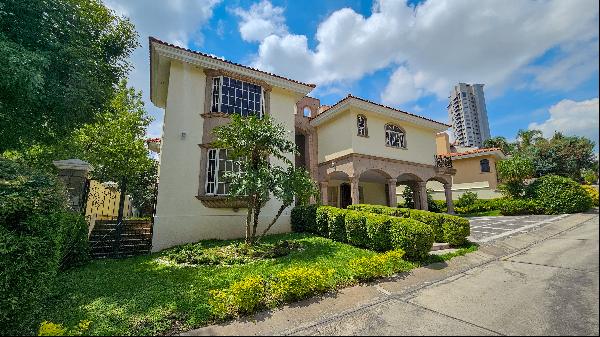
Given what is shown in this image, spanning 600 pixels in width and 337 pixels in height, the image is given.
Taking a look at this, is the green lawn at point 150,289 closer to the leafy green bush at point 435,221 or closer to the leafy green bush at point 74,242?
the leafy green bush at point 74,242

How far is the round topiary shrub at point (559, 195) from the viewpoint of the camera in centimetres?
1598

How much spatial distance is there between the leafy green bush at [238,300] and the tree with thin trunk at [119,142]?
12.3 meters

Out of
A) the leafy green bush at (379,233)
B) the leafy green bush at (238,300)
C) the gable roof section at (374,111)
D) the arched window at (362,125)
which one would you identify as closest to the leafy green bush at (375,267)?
the leafy green bush at (379,233)

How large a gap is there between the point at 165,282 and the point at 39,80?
22.9 ft


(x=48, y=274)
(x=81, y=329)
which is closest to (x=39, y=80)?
(x=48, y=274)

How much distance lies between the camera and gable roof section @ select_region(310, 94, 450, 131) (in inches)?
631

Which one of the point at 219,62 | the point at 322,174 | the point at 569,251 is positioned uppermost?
the point at 219,62

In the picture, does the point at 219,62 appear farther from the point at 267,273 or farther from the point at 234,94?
the point at 267,273

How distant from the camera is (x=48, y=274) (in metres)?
5.39

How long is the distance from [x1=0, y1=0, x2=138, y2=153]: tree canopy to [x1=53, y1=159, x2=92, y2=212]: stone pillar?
2.00 meters

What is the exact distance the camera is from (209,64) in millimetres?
12141

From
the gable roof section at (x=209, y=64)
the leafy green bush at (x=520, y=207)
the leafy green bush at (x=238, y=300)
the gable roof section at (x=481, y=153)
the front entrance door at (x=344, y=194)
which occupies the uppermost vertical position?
the gable roof section at (x=209, y=64)

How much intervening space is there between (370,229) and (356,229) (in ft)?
2.40

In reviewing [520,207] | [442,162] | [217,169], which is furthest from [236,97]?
[520,207]
